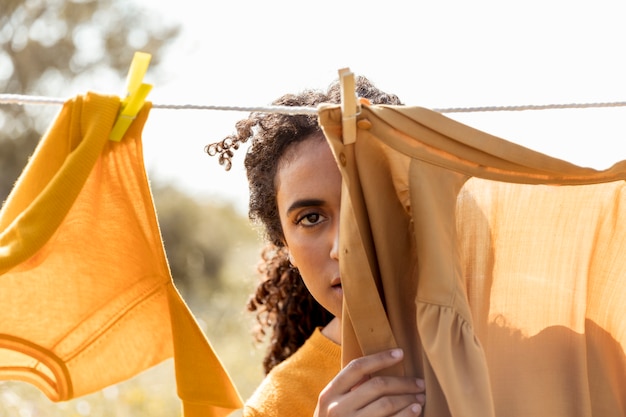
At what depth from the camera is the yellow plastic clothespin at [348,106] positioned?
1.06 meters

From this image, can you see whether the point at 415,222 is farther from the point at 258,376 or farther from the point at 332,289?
the point at 258,376

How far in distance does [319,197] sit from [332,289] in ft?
0.59

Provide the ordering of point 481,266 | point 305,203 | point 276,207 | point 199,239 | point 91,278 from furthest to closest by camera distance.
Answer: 1. point 199,239
2. point 276,207
3. point 305,203
4. point 91,278
5. point 481,266

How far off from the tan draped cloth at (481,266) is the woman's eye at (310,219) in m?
0.33

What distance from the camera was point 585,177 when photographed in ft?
3.90

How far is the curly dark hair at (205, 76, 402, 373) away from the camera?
162 centimetres

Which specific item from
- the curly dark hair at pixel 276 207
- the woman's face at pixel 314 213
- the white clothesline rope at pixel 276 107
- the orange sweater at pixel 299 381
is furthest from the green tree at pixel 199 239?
the white clothesline rope at pixel 276 107

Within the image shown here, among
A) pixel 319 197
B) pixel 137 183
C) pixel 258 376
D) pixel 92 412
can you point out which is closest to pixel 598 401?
pixel 319 197

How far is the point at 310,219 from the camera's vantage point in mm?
1496

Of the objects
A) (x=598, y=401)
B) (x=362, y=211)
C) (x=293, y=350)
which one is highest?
(x=362, y=211)

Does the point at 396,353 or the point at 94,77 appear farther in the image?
the point at 94,77

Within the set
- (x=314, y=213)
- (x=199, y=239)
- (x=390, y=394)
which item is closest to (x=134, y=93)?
(x=314, y=213)

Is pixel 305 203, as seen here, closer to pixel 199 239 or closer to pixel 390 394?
pixel 390 394

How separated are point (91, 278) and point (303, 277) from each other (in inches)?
16.2
